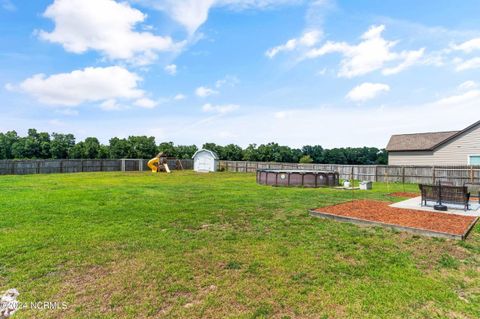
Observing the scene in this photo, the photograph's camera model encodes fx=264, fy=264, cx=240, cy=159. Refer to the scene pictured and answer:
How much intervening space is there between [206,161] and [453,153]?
996 inches

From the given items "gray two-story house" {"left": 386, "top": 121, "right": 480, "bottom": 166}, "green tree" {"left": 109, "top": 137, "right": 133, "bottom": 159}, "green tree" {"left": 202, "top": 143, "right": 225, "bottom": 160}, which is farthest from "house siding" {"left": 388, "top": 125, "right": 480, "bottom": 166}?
"green tree" {"left": 109, "top": 137, "right": 133, "bottom": 159}

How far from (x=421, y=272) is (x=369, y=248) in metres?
1.07

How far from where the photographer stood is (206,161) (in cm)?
3453

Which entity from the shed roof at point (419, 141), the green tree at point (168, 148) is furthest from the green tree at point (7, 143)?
the shed roof at point (419, 141)

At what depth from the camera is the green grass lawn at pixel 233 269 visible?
3.00m

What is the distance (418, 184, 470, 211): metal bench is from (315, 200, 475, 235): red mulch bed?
40.3 inches

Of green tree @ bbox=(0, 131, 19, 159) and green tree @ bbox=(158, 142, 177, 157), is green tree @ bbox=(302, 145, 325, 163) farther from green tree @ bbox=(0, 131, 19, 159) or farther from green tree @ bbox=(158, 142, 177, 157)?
green tree @ bbox=(0, 131, 19, 159)

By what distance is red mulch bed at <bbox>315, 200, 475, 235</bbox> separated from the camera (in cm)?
624

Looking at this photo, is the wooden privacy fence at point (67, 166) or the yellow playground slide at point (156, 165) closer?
the wooden privacy fence at point (67, 166)

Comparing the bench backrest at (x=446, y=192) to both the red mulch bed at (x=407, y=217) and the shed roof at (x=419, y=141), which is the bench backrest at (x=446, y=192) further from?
the shed roof at (x=419, y=141)

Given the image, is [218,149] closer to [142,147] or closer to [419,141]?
[142,147]

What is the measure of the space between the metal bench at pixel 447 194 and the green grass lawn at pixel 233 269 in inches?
96.7

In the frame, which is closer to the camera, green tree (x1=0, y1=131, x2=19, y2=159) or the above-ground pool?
the above-ground pool

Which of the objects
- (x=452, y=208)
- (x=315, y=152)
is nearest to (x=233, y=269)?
(x=452, y=208)
